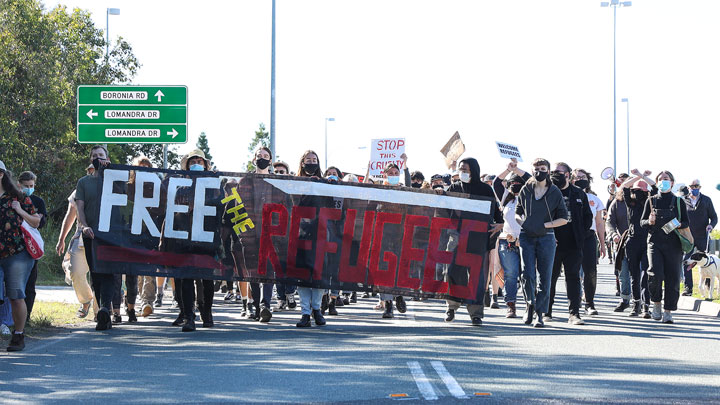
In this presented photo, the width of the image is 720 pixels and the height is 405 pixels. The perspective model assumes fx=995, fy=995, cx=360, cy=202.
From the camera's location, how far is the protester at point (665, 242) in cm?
1349

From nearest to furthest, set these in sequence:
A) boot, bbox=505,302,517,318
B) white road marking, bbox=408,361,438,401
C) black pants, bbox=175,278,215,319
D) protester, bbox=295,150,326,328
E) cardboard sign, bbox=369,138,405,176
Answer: white road marking, bbox=408,361,438,401, black pants, bbox=175,278,215,319, protester, bbox=295,150,326,328, boot, bbox=505,302,517,318, cardboard sign, bbox=369,138,405,176

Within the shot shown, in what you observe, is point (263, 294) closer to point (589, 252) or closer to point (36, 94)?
point (589, 252)

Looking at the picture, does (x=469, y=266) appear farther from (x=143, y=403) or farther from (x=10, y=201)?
(x=143, y=403)

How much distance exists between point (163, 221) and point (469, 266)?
3997 mm

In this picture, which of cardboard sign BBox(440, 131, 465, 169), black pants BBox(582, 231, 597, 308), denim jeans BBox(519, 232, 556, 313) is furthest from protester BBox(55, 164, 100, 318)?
cardboard sign BBox(440, 131, 465, 169)

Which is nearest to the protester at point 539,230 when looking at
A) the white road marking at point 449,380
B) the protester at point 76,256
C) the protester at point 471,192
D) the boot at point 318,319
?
the protester at point 471,192

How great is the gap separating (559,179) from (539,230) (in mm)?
1121

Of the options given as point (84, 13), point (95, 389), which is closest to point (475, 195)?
point (95, 389)

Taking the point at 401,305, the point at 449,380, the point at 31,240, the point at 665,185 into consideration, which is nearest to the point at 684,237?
the point at 665,185

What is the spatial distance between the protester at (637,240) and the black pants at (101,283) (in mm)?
7398

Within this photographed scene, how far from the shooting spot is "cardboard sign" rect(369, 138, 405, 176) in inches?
870

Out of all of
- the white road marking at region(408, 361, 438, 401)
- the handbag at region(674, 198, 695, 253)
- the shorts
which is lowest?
the white road marking at region(408, 361, 438, 401)

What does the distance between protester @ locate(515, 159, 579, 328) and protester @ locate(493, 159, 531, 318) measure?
1099mm

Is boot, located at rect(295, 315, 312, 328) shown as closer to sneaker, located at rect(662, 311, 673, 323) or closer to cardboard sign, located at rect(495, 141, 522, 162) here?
cardboard sign, located at rect(495, 141, 522, 162)
